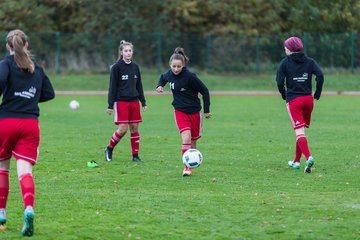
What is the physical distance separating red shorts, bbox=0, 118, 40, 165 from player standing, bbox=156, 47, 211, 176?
4250 millimetres

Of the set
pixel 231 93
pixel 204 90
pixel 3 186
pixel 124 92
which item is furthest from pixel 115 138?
pixel 231 93

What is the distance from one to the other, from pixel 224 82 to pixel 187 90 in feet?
101

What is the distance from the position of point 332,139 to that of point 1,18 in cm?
3484

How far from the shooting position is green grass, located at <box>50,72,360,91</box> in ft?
136

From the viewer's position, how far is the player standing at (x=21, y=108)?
823cm

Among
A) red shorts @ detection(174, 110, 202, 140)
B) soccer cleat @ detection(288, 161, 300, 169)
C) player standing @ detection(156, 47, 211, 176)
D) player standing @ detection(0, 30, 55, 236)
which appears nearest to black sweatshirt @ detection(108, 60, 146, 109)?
player standing @ detection(156, 47, 211, 176)

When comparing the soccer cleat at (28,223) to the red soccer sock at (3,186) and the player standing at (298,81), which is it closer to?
the red soccer sock at (3,186)

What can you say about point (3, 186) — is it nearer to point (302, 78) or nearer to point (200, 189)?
point (200, 189)

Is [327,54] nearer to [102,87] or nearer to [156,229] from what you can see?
[102,87]

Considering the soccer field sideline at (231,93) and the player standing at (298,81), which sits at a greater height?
the player standing at (298,81)

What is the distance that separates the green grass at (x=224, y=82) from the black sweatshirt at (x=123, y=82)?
26.5 metres

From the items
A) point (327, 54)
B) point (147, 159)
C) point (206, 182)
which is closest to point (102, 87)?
point (327, 54)

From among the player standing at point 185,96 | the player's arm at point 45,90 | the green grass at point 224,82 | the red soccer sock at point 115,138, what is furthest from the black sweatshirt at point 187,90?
the green grass at point 224,82

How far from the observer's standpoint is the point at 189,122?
41.4ft
